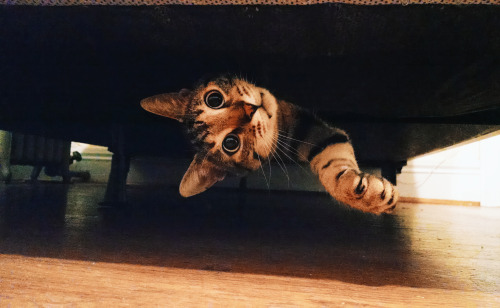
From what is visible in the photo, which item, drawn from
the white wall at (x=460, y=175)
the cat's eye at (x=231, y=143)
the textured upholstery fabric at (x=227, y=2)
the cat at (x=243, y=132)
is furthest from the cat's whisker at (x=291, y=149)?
A: the white wall at (x=460, y=175)

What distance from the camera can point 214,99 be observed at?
0.90 m

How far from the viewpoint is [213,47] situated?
667 millimetres

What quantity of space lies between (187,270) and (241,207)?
41.1 inches

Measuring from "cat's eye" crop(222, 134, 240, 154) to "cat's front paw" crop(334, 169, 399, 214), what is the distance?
0.34 metres

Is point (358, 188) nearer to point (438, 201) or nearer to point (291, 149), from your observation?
point (291, 149)

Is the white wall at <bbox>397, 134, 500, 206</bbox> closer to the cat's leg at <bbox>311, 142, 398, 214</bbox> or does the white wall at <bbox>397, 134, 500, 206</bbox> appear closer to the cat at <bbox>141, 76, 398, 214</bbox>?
the cat at <bbox>141, 76, 398, 214</bbox>

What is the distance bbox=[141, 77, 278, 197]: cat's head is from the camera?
2.93 feet

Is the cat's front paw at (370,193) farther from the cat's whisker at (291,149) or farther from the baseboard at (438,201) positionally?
the baseboard at (438,201)

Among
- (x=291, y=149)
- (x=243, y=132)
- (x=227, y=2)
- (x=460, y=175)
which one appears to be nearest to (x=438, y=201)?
(x=460, y=175)

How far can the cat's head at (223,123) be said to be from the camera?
89cm

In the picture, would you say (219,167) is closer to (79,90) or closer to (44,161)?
(79,90)

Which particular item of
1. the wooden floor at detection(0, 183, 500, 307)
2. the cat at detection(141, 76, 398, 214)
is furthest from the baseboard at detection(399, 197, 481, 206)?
the cat at detection(141, 76, 398, 214)

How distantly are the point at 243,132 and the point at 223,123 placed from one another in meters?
0.06

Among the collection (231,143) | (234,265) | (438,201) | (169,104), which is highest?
(169,104)
